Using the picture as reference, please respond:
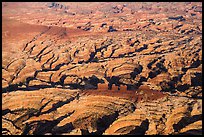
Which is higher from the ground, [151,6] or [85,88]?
[151,6]

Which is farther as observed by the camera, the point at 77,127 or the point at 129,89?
the point at 129,89

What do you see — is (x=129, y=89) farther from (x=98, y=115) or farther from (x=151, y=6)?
(x=151, y=6)

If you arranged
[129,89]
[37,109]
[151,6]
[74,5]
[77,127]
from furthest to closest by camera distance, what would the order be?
1. [74,5]
2. [151,6]
3. [129,89]
4. [37,109]
5. [77,127]

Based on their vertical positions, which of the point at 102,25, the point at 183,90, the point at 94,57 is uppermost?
the point at 102,25

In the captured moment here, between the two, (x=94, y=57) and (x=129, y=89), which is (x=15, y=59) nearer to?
(x=94, y=57)

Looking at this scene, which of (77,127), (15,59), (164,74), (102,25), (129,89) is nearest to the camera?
(77,127)

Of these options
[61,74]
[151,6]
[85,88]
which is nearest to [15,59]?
[61,74]

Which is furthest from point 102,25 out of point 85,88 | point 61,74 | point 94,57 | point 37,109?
point 37,109
